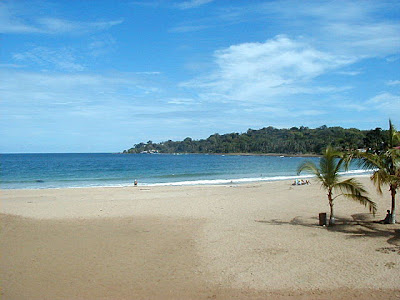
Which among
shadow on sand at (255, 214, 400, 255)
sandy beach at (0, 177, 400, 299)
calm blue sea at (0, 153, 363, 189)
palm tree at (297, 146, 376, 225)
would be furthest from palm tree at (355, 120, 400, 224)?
calm blue sea at (0, 153, 363, 189)

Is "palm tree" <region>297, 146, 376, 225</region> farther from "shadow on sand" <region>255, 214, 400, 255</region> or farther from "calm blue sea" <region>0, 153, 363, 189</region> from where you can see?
"calm blue sea" <region>0, 153, 363, 189</region>

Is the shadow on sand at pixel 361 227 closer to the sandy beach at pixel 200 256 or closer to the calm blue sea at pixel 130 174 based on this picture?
the sandy beach at pixel 200 256

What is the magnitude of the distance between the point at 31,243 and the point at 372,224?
9644 mm

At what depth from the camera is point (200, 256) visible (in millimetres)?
7430

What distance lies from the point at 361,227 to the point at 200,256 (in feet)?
17.1

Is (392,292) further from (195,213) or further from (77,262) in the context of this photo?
(195,213)

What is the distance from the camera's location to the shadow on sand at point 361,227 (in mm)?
8297

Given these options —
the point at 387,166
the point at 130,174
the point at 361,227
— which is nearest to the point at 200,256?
the point at 361,227

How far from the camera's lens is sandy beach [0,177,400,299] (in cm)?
564

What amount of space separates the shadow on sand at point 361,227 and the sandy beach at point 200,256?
0.09 ft

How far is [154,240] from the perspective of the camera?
8789 millimetres

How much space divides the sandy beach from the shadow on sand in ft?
0.09

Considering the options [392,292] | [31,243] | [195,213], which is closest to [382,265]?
[392,292]

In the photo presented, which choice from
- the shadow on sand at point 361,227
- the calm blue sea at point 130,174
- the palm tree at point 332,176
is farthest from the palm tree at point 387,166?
the calm blue sea at point 130,174
